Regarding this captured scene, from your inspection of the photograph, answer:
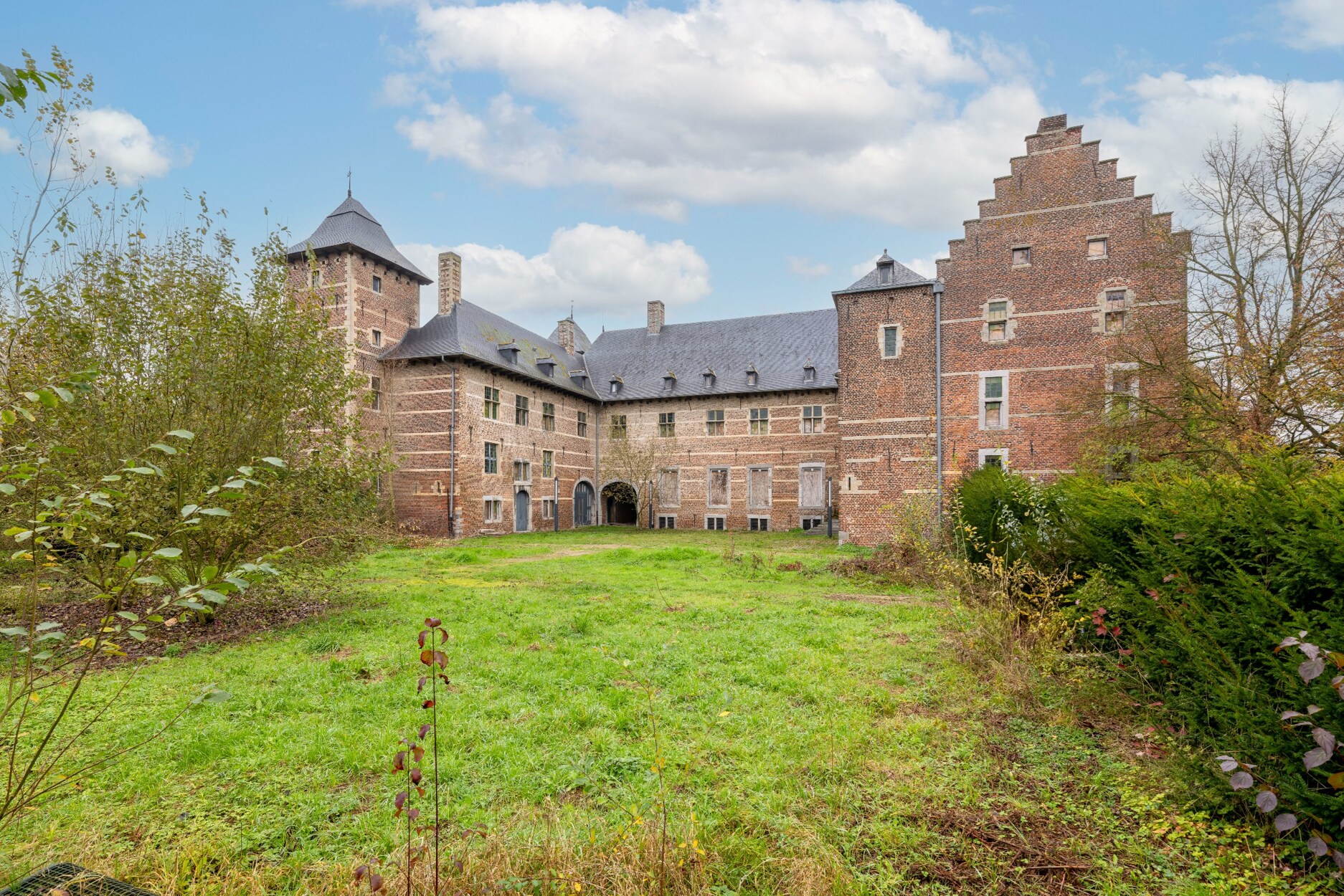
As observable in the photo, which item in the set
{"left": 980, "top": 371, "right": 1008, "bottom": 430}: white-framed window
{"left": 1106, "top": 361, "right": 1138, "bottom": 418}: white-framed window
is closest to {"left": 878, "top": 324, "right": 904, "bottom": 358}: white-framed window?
{"left": 980, "top": 371, "right": 1008, "bottom": 430}: white-framed window

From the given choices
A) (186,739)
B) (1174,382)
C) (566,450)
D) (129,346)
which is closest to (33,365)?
(129,346)

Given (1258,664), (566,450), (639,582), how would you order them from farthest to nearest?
1. (566,450)
2. (639,582)
3. (1258,664)

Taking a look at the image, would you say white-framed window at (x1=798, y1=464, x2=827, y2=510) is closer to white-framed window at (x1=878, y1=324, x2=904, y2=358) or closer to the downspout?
white-framed window at (x1=878, y1=324, x2=904, y2=358)

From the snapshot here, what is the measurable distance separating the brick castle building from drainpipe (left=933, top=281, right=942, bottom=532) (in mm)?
58

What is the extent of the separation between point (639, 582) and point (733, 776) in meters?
7.63

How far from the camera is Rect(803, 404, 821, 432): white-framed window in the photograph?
1088 inches

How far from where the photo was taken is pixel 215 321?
25.4ft

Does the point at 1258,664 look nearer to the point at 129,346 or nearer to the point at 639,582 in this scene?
the point at 639,582

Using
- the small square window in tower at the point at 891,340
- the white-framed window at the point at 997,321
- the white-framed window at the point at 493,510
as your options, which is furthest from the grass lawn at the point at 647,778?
the white-framed window at the point at 493,510

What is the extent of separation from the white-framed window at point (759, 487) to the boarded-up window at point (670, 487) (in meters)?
3.23

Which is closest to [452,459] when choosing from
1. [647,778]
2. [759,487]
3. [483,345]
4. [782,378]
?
[483,345]

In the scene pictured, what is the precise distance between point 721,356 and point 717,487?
242 inches

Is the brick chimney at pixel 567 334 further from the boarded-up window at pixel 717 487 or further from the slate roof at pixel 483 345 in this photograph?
the boarded-up window at pixel 717 487

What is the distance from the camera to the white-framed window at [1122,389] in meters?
13.4
